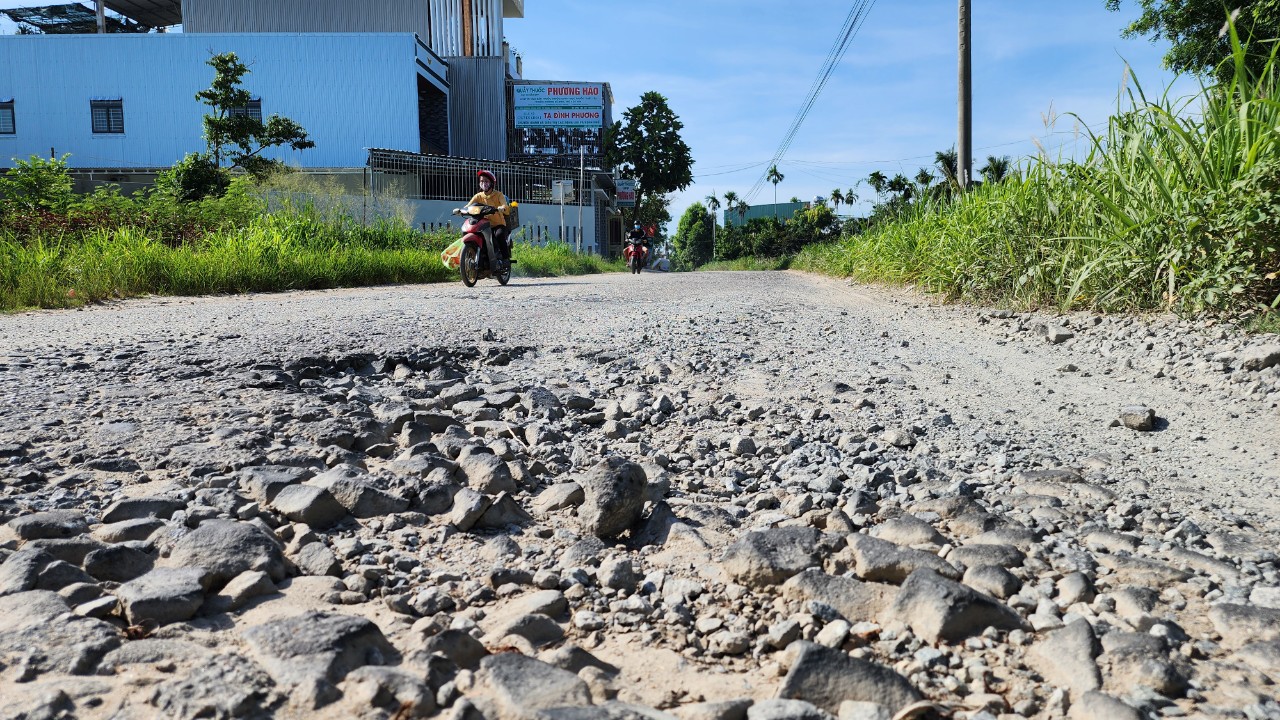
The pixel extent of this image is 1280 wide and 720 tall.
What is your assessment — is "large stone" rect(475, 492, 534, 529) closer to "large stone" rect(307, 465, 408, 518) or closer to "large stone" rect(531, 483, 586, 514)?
"large stone" rect(531, 483, 586, 514)

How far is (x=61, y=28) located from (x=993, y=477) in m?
48.3

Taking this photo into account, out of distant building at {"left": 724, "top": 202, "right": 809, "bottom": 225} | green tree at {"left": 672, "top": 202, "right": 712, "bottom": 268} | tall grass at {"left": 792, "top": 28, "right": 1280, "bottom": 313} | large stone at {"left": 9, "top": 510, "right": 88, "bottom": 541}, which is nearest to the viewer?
large stone at {"left": 9, "top": 510, "right": 88, "bottom": 541}

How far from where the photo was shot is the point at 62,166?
13.1m

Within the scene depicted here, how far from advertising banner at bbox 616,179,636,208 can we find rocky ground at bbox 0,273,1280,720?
150ft

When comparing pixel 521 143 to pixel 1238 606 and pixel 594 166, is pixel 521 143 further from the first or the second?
pixel 1238 606

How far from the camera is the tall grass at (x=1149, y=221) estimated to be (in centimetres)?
380

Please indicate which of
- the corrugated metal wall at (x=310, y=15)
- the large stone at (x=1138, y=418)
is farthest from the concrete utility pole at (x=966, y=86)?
the corrugated metal wall at (x=310, y=15)

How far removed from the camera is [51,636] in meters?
1.25

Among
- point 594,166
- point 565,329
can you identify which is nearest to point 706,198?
point 594,166

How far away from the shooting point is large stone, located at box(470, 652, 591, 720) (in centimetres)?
112

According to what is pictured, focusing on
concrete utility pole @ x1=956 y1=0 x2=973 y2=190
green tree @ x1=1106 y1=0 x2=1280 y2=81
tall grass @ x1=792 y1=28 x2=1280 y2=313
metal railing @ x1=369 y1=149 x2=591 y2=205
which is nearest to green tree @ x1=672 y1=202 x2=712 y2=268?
metal railing @ x1=369 y1=149 x2=591 y2=205

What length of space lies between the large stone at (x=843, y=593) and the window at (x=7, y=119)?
39479mm

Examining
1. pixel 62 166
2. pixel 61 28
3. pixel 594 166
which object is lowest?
pixel 62 166

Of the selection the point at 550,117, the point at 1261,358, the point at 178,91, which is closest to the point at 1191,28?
the point at 1261,358
